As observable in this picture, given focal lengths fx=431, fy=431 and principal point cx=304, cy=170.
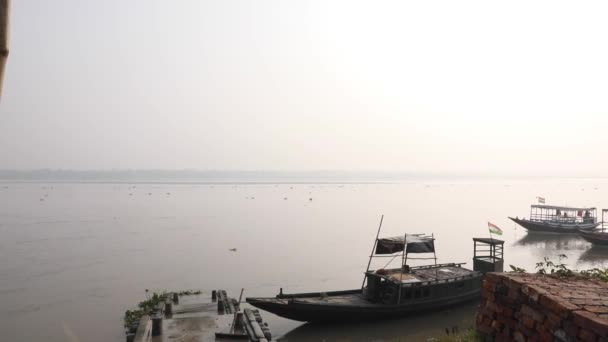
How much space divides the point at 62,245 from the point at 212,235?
14753 mm

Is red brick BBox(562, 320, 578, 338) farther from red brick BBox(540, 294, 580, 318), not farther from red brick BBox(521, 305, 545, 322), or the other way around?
red brick BBox(521, 305, 545, 322)

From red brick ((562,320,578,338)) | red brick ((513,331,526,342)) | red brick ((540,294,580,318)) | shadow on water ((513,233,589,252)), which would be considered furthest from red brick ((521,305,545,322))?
shadow on water ((513,233,589,252))

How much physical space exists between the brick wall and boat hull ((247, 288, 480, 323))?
26.9 ft

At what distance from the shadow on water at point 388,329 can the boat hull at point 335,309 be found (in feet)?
1.03

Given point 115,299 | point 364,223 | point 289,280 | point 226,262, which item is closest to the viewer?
point 115,299

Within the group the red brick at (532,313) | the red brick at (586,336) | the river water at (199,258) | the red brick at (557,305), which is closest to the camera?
the red brick at (586,336)

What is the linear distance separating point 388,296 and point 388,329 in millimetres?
1459

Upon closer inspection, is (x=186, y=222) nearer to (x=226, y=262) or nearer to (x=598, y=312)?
(x=226, y=262)

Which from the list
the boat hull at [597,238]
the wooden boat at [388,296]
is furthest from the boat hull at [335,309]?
the boat hull at [597,238]

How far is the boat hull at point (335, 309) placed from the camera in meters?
18.6

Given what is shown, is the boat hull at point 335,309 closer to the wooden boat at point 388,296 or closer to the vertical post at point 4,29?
the wooden boat at point 388,296

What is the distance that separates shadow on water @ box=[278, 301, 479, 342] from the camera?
1866 centimetres

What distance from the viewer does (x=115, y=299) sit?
2455 cm

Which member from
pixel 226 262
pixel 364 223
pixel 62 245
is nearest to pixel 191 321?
pixel 226 262
